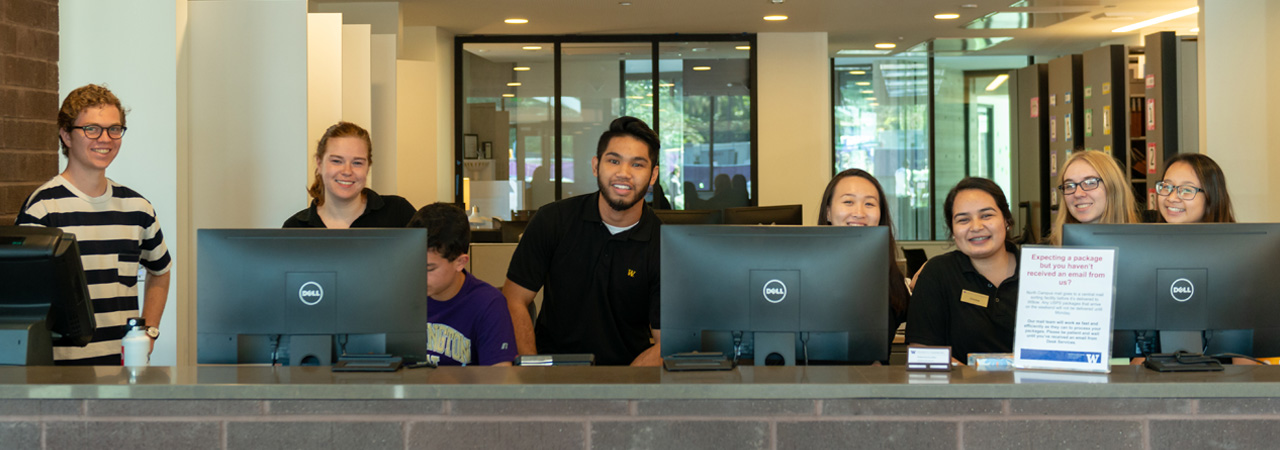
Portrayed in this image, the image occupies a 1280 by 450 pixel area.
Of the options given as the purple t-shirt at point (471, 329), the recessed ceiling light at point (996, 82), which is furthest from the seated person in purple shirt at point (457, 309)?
the recessed ceiling light at point (996, 82)

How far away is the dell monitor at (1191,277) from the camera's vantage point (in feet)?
7.11

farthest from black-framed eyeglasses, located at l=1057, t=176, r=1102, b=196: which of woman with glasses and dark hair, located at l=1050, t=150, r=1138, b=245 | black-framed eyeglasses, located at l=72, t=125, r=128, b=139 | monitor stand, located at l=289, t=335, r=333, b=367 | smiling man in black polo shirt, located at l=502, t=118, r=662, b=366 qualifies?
black-framed eyeglasses, located at l=72, t=125, r=128, b=139

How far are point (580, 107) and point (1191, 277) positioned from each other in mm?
7613

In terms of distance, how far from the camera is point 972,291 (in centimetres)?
274

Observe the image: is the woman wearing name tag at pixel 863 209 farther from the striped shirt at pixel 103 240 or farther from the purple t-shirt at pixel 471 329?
the striped shirt at pixel 103 240

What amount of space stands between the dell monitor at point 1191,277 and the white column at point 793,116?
725 centimetres

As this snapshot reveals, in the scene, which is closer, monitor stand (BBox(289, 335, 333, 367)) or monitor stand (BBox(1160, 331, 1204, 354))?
monitor stand (BBox(289, 335, 333, 367))

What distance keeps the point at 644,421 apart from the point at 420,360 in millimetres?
575

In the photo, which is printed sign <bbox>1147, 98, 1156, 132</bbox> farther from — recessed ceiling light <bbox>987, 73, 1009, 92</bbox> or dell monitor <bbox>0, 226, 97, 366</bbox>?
dell monitor <bbox>0, 226, 97, 366</bbox>

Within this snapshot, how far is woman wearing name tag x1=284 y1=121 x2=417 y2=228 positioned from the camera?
323cm

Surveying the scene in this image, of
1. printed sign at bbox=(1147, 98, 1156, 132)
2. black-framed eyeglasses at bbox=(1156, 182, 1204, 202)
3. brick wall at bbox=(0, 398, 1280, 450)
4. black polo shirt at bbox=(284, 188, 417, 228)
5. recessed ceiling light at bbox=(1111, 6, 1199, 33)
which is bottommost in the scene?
brick wall at bbox=(0, 398, 1280, 450)

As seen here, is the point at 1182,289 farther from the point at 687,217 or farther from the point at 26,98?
the point at 26,98

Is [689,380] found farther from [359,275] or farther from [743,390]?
[359,275]

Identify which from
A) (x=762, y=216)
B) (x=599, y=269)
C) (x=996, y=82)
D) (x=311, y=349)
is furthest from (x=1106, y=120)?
(x=311, y=349)
